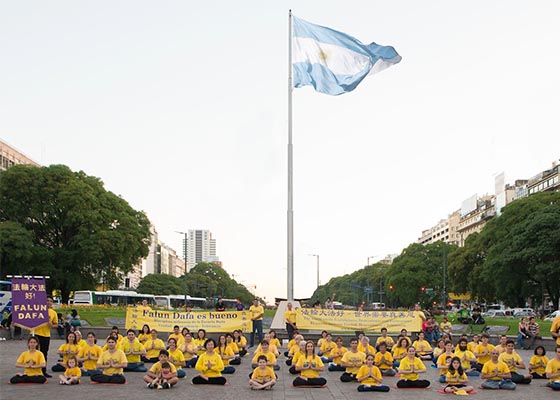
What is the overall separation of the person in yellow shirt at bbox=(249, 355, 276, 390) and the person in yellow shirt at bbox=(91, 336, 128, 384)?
316 centimetres

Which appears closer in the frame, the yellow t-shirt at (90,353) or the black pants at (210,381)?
the black pants at (210,381)

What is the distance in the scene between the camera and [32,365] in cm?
1670

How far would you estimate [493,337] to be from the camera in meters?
31.5

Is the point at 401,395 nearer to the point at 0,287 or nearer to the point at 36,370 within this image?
the point at 36,370

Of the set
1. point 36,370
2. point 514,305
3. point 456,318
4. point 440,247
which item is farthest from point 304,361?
point 440,247

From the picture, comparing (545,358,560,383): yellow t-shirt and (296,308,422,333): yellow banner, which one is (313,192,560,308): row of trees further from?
(545,358,560,383): yellow t-shirt

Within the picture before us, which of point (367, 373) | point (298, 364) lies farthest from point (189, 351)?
point (367, 373)

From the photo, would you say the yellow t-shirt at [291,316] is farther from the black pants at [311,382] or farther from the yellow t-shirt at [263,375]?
the yellow t-shirt at [263,375]

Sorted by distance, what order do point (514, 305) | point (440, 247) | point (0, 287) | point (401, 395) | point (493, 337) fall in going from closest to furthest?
point (401, 395) < point (493, 337) < point (0, 287) < point (514, 305) < point (440, 247)

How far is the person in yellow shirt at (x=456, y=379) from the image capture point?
53.2ft

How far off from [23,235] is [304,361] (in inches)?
1754

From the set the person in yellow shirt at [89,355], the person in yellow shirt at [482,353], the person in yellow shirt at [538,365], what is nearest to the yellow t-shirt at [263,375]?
the person in yellow shirt at [89,355]

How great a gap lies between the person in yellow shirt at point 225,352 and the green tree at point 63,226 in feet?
134

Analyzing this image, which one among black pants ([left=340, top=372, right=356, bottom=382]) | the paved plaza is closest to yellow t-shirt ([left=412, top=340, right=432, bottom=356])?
the paved plaza
